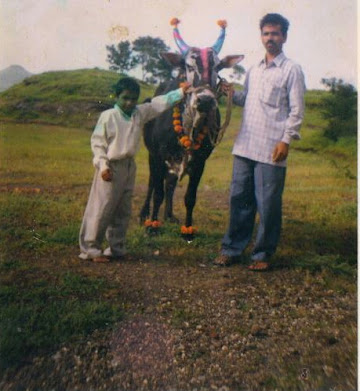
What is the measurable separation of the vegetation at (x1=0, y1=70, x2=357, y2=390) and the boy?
0.14 metres

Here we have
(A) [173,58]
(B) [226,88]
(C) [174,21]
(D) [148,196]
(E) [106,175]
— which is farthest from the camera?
(D) [148,196]

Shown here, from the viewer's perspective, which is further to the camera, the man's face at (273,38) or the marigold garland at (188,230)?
the marigold garland at (188,230)

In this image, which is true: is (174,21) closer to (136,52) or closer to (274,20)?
(136,52)

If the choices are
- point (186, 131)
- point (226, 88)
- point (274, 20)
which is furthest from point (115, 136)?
point (274, 20)

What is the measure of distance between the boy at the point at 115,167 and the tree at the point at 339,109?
133 cm

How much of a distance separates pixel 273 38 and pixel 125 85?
1203mm

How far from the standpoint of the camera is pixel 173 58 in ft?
13.6

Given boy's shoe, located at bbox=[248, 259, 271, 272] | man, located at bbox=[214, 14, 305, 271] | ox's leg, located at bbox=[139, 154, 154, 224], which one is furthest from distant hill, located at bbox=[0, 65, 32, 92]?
boy's shoe, located at bbox=[248, 259, 271, 272]

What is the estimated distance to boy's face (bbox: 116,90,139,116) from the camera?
3889 mm

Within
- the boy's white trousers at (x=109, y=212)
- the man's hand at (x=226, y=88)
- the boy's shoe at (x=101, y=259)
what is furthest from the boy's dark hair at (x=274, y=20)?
the boy's shoe at (x=101, y=259)

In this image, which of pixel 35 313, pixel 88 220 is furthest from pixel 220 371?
pixel 88 220

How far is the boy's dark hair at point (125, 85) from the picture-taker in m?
3.88

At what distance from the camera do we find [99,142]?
3.87 meters

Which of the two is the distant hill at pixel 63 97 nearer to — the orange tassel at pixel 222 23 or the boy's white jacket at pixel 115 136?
the boy's white jacket at pixel 115 136
